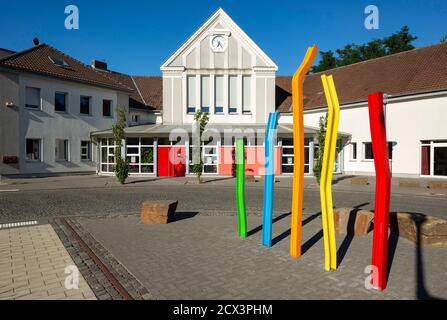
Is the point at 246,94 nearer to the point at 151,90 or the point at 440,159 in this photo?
Result: the point at 151,90

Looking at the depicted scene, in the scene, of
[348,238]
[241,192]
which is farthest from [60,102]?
[348,238]

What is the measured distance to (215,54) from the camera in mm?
27016

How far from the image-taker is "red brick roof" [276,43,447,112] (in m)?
22.6

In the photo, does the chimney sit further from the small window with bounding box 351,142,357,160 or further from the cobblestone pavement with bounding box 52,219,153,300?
the cobblestone pavement with bounding box 52,219,153,300

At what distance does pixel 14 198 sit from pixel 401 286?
44.8 ft

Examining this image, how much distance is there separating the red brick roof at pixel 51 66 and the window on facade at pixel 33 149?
15.0 feet

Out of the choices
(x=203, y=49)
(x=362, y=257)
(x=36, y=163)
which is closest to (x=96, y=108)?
(x=36, y=163)

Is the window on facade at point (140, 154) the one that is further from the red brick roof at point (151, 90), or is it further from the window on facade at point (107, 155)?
the red brick roof at point (151, 90)

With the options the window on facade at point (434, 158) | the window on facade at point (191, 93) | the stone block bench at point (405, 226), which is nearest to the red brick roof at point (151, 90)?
the window on facade at point (191, 93)

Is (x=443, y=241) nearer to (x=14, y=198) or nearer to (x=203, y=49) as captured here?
(x=14, y=198)

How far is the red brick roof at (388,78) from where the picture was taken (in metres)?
22.6

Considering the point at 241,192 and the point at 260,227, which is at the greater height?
the point at 241,192

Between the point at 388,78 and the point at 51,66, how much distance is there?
24771 millimetres

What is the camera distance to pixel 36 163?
2283cm
